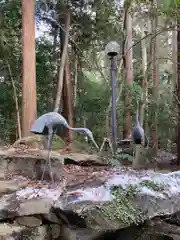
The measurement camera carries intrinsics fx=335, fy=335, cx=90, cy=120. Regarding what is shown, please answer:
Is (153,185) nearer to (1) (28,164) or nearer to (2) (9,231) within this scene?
(2) (9,231)

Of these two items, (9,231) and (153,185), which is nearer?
(9,231)

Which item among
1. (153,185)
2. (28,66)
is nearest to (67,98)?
(28,66)

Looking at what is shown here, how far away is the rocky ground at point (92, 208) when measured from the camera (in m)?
3.36

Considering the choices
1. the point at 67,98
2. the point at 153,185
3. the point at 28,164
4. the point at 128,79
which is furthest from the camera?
the point at 128,79

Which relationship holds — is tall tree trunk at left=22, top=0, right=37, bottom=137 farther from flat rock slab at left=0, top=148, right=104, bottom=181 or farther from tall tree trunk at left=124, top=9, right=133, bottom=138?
tall tree trunk at left=124, top=9, right=133, bottom=138

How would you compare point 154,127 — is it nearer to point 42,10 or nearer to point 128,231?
point 42,10

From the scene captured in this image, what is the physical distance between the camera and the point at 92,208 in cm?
333

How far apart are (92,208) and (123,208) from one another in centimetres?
33

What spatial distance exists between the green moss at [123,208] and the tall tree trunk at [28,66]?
3.85 meters

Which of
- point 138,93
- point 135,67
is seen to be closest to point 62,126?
point 138,93

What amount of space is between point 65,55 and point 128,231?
22.3 feet

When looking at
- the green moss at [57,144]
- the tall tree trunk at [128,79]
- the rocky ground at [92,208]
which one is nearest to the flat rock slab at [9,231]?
the rocky ground at [92,208]

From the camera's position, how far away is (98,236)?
12.1 ft

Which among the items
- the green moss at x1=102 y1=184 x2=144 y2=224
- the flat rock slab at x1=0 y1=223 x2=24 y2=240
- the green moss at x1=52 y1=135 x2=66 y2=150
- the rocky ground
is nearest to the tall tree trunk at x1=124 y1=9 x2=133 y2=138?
the green moss at x1=52 y1=135 x2=66 y2=150
